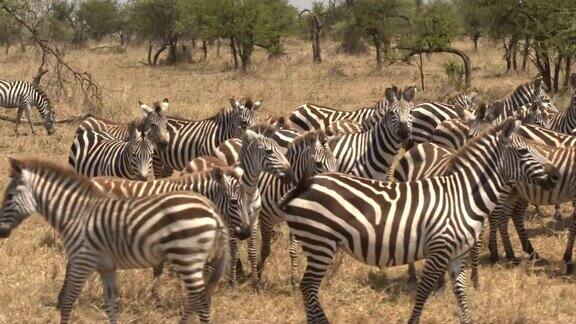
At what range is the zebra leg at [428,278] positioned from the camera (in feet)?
18.9

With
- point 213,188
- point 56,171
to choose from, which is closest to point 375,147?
point 213,188

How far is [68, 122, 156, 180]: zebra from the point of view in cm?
865

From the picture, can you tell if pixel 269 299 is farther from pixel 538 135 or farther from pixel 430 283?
pixel 538 135

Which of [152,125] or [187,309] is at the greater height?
[152,125]

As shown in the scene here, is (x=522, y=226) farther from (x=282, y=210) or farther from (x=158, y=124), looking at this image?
(x=158, y=124)

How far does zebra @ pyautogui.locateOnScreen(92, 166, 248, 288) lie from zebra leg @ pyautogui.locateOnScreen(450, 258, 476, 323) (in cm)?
199

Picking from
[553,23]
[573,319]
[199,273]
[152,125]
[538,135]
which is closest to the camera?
[199,273]

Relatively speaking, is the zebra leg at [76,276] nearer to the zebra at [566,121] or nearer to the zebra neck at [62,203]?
the zebra neck at [62,203]

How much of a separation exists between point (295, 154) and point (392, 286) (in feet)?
6.14

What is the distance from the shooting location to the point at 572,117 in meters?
11.0

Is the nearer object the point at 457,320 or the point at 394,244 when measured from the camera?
the point at 394,244

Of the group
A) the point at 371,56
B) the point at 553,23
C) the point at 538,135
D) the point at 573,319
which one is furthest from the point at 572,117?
the point at 371,56

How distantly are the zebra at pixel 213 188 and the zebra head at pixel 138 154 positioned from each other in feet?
6.34

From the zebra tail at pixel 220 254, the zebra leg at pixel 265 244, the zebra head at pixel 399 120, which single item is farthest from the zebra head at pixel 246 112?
the zebra tail at pixel 220 254
